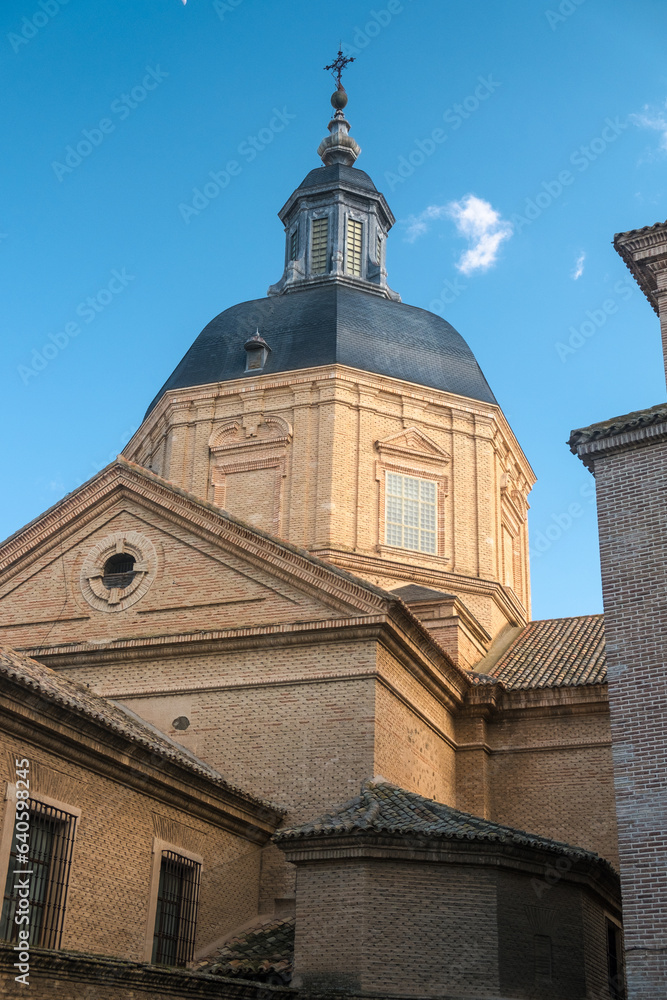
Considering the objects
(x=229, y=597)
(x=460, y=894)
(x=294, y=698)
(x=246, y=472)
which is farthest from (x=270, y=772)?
(x=246, y=472)

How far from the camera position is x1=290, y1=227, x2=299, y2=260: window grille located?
28.4 meters

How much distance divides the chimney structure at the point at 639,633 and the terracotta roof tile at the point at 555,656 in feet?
22.3

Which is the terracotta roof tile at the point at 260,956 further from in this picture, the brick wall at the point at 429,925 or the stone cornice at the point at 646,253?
the stone cornice at the point at 646,253

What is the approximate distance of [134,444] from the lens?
2602 cm

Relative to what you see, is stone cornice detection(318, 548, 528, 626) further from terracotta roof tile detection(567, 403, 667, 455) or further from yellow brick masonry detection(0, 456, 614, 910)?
terracotta roof tile detection(567, 403, 667, 455)

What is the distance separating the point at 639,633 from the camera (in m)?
11.3

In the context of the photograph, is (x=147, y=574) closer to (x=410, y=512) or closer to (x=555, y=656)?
(x=410, y=512)

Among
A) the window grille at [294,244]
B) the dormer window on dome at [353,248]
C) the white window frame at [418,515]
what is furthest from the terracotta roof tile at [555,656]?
the window grille at [294,244]

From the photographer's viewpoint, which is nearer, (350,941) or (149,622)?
(350,941)

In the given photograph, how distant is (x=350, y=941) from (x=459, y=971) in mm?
1179

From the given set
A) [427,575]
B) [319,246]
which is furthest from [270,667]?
[319,246]

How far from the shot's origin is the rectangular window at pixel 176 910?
42.8ft

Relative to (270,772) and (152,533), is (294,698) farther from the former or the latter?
(152,533)

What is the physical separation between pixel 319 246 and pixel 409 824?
59.9 ft
